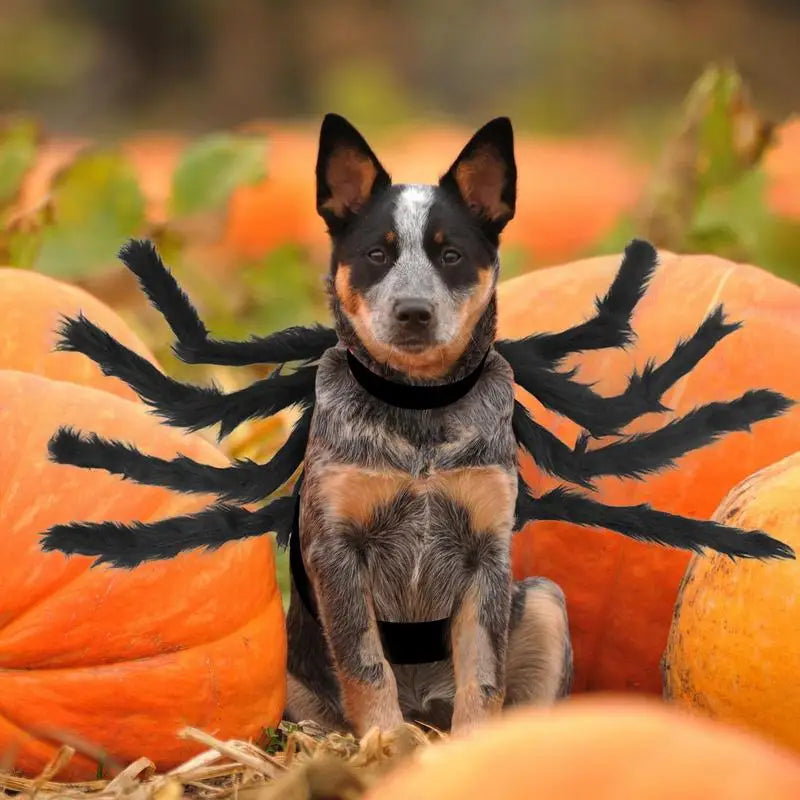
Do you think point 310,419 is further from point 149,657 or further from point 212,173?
point 212,173

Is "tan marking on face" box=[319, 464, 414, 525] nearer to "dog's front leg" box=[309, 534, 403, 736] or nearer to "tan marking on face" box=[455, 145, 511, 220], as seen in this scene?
"dog's front leg" box=[309, 534, 403, 736]

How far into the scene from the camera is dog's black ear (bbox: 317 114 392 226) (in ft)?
8.09

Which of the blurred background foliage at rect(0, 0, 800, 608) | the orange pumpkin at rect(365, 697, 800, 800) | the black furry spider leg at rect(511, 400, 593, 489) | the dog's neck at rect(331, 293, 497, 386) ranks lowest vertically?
the orange pumpkin at rect(365, 697, 800, 800)

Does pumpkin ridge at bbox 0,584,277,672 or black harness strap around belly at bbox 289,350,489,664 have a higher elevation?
black harness strap around belly at bbox 289,350,489,664

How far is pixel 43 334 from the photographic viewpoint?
3.14 metres

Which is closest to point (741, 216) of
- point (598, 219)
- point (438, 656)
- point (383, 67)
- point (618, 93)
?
point (438, 656)

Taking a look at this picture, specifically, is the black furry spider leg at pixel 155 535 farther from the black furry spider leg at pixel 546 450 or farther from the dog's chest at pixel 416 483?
the black furry spider leg at pixel 546 450

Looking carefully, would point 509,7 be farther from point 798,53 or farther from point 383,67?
point 798,53

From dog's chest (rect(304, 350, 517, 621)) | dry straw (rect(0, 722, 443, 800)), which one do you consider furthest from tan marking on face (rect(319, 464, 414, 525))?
dry straw (rect(0, 722, 443, 800))

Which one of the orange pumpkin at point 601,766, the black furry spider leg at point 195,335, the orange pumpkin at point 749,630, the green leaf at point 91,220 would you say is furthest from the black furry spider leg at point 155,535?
the green leaf at point 91,220

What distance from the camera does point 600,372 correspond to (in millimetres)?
3143

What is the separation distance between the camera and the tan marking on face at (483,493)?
248 centimetres

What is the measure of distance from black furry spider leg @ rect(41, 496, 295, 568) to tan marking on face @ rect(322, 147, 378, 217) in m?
0.54

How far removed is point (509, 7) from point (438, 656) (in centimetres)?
871
